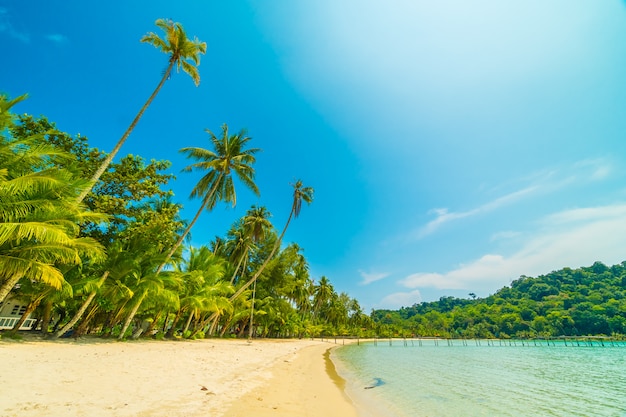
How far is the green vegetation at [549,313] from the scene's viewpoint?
301 feet

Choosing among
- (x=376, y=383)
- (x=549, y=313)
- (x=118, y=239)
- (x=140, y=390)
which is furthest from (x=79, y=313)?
(x=549, y=313)

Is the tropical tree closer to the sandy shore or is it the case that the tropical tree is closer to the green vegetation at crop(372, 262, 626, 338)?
the sandy shore

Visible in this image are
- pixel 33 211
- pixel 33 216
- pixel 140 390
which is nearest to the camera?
pixel 140 390

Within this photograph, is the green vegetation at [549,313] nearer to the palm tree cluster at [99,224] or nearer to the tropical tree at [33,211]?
the palm tree cluster at [99,224]

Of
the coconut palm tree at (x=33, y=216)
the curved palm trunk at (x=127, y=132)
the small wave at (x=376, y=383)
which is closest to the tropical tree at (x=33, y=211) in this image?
the coconut palm tree at (x=33, y=216)

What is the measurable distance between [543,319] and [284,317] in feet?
342

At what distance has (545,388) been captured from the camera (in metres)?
13.2

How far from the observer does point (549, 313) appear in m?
98.8

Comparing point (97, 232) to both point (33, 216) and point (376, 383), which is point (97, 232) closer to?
point (33, 216)

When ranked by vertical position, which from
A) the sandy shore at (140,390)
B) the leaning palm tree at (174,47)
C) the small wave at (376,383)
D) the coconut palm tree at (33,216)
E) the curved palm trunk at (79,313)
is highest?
the leaning palm tree at (174,47)

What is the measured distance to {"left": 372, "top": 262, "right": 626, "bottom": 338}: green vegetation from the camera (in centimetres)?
9169

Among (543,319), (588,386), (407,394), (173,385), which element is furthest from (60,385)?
(543,319)

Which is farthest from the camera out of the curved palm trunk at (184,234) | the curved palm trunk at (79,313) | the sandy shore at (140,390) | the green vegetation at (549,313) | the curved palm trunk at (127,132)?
the green vegetation at (549,313)

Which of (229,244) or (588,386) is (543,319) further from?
(229,244)
